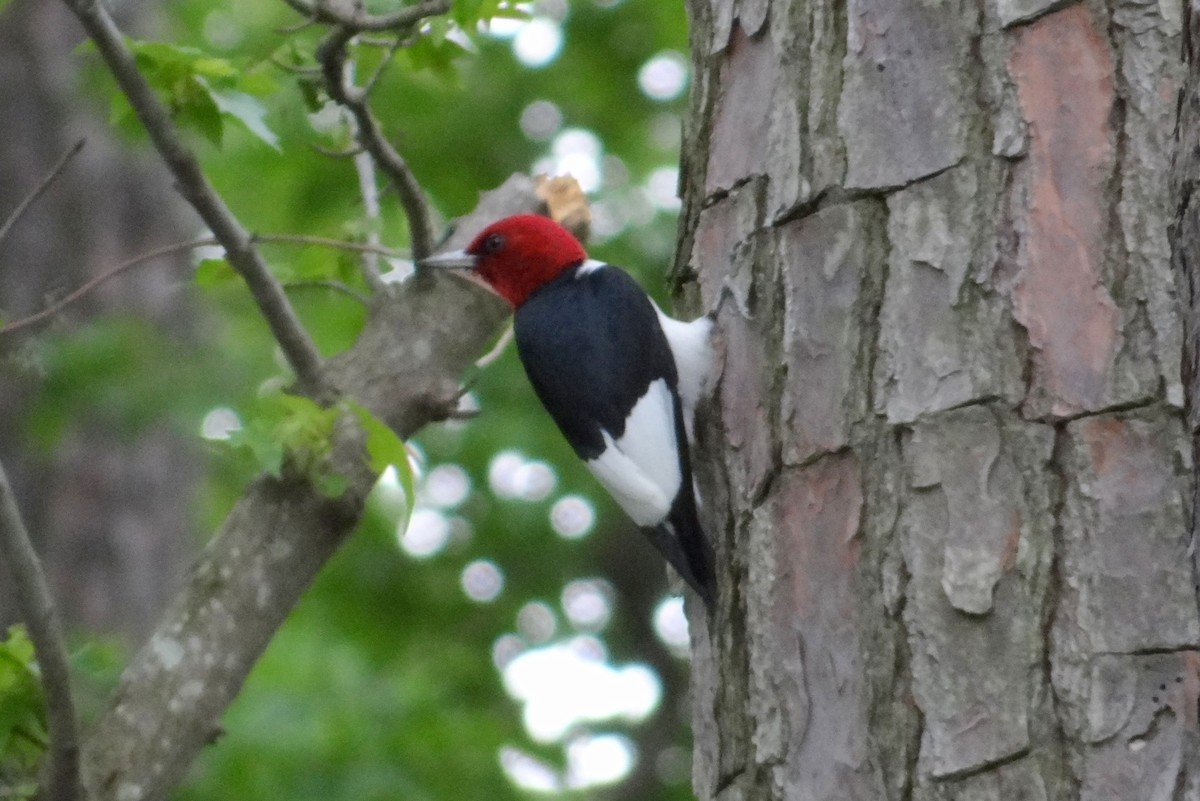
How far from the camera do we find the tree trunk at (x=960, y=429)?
1.89 m

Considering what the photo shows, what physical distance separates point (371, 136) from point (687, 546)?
1050 millimetres

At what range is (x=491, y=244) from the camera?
355cm

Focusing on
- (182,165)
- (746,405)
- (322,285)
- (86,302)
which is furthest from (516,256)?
(86,302)

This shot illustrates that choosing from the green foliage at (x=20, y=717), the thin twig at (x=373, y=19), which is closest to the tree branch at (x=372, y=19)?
the thin twig at (x=373, y=19)

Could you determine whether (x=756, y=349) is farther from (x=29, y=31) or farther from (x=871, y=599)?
(x=29, y=31)

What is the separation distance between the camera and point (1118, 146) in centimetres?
205

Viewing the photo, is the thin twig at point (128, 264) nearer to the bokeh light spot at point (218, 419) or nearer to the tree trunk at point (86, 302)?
the bokeh light spot at point (218, 419)

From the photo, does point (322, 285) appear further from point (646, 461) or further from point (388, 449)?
point (646, 461)

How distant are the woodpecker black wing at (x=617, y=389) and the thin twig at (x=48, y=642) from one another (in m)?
1.03

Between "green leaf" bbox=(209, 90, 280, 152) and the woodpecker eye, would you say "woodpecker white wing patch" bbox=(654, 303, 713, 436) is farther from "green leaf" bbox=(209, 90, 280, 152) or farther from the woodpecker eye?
"green leaf" bbox=(209, 90, 280, 152)

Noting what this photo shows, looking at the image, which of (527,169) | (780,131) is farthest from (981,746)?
(527,169)

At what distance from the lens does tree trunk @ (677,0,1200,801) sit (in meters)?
1.89

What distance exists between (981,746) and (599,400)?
1395 millimetres

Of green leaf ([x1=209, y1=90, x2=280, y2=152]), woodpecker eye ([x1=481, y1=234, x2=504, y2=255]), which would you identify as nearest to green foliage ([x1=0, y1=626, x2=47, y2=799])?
green leaf ([x1=209, y1=90, x2=280, y2=152])
